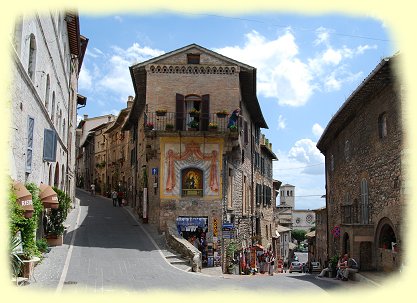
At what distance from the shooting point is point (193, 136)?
2494 centimetres

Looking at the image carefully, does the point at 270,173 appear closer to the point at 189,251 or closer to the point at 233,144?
the point at 233,144

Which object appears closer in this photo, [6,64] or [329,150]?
[6,64]

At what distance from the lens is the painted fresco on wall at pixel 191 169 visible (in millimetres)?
25047

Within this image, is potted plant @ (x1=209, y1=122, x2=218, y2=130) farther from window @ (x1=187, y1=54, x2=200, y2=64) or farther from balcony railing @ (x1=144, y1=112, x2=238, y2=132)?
window @ (x1=187, y1=54, x2=200, y2=64)

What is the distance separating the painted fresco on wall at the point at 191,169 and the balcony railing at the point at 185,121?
3.04ft

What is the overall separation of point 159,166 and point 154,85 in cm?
453

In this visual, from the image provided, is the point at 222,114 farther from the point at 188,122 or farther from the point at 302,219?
the point at 302,219

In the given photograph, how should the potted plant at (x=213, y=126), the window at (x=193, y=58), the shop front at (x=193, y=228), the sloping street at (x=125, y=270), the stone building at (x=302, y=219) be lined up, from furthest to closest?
1. the stone building at (x=302, y=219)
2. the window at (x=193, y=58)
3. the potted plant at (x=213, y=126)
4. the shop front at (x=193, y=228)
5. the sloping street at (x=125, y=270)

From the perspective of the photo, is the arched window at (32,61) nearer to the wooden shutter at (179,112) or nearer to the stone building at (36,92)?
the stone building at (36,92)

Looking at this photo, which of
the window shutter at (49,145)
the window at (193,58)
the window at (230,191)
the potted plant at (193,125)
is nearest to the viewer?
the window shutter at (49,145)

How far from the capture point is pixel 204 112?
2589cm

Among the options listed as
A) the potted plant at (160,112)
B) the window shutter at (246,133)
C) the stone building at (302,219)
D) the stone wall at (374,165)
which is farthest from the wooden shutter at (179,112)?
the stone building at (302,219)

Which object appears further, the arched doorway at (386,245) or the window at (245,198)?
the window at (245,198)

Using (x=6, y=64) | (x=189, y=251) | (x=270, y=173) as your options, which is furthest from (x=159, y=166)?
(x=270, y=173)
